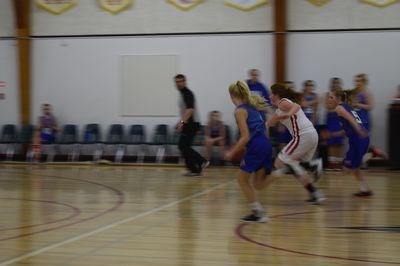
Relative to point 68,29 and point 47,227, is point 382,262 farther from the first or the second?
point 68,29

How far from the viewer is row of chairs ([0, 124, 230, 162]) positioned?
15.9 metres

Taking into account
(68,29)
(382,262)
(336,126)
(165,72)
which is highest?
(68,29)

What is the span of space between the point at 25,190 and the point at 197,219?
3943 mm

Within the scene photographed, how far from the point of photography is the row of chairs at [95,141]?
15852 millimetres

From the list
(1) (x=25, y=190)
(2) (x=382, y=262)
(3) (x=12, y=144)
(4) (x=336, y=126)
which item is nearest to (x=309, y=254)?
(2) (x=382, y=262)

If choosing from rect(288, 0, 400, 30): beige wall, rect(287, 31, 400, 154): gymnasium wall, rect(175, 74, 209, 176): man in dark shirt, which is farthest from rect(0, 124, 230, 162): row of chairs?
rect(288, 0, 400, 30): beige wall

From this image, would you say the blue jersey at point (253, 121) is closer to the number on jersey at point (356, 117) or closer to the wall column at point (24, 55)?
the number on jersey at point (356, 117)

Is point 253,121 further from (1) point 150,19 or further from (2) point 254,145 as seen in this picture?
(1) point 150,19

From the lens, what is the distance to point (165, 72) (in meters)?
16.3

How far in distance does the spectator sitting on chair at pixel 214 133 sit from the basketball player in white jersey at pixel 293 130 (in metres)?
6.16

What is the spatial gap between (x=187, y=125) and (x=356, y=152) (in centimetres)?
373

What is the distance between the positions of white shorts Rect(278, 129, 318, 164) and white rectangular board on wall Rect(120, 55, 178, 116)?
311 inches

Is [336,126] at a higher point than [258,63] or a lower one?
lower

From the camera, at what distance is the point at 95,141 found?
16125mm
